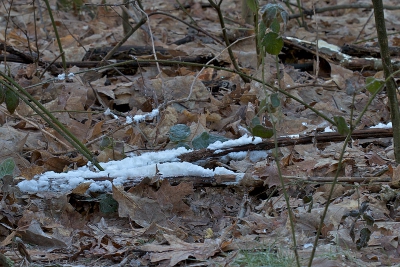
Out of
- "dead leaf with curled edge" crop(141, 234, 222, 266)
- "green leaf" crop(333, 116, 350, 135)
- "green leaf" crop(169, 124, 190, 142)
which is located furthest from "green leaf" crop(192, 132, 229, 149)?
"green leaf" crop(333, 116, 350, 135)

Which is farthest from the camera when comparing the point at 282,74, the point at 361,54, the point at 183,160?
the point at 361,54

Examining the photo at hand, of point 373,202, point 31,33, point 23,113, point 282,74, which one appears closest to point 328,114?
point 282,74

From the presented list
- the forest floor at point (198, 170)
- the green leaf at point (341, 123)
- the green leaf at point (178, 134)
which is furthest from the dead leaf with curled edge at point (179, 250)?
the green leaf at point (178, 134)

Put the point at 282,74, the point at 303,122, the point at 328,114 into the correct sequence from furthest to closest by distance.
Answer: the point at 282,74 → the point at 328,114 → the point at 303,122

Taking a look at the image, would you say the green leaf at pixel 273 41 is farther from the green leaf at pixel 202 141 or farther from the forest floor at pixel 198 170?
the green leaf at pixel 202 141

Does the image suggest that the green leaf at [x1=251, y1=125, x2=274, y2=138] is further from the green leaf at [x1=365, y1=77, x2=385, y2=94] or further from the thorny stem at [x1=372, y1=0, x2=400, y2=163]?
the thorny stem at [x1=372, y1=0, x2=400, y2=163]

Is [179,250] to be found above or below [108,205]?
above

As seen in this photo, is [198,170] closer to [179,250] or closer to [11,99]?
[179,250]

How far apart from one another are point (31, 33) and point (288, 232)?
12.9ft

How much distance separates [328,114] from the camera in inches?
129

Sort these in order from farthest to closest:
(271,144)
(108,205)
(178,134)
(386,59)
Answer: (178,134)
(271,144)
(108,205)
(386,59)

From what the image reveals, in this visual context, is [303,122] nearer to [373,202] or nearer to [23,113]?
[373,202]

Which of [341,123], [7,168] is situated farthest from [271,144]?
[7,168]

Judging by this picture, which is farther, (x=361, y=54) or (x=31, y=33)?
(x=31, y=33)
